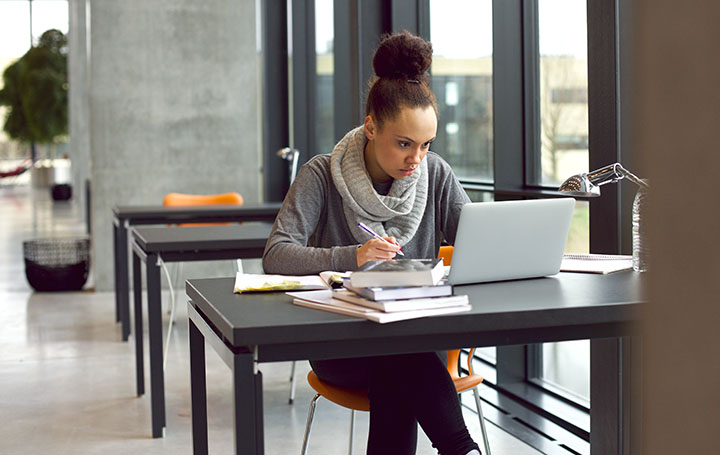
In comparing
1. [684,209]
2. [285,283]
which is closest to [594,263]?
[285,283]

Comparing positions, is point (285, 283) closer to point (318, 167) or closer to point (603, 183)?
point (318, 167)

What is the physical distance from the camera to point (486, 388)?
3641 millimetres

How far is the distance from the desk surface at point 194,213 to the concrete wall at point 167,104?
189cm

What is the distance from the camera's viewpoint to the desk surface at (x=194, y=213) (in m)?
4.50

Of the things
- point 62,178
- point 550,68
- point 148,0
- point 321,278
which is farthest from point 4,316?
point 62,178

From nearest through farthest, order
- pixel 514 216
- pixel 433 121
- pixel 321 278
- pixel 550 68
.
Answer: pixel 514 216 → pixel 321 278 → pixel 433 121 → pixel 550 68

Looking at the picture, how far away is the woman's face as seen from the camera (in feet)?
7.08

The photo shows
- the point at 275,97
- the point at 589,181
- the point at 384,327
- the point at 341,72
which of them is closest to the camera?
the point at 384,327

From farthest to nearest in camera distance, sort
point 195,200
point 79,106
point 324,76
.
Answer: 1. point 79,106
2. point 324,76
3. point 195,200

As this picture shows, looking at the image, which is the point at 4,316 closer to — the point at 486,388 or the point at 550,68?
the point at 486,388

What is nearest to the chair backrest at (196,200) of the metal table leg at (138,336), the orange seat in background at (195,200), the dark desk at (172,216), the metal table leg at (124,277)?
the orange seat in background at (195,200)

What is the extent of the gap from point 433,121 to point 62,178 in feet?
61.2

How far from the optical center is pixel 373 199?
7.22ft

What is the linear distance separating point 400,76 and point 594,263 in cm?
67
